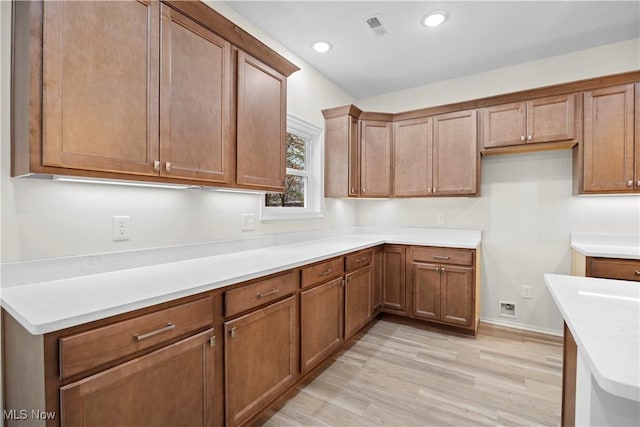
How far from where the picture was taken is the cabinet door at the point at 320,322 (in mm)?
2061

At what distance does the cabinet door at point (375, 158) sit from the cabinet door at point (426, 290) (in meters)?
0.94

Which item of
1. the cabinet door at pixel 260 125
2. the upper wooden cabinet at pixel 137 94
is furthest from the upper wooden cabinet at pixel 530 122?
A: the upper wooden cabinet at pixel 137 94

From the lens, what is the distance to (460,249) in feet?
9.48

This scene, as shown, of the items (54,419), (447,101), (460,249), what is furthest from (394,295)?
(54,419)

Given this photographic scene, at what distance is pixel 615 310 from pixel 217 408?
166 cm

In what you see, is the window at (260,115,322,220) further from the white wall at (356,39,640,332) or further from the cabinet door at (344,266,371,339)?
the white wall at (356,39,640,332)

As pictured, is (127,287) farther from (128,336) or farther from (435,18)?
(435,18)

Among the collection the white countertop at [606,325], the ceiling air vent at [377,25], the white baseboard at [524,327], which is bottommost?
the white baseboard at [524,327]

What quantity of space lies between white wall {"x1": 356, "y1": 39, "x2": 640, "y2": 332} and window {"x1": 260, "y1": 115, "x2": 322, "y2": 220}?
1.43m

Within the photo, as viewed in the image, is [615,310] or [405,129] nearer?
[615,310]

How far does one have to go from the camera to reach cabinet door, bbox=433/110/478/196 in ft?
10.1

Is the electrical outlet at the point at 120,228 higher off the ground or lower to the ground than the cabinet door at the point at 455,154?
lower

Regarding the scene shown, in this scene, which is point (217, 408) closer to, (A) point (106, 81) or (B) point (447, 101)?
(A) point (106, 81)

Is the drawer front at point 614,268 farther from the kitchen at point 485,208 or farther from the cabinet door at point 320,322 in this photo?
the cabinet door at point 320,322
